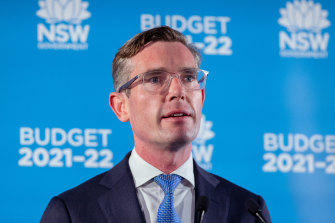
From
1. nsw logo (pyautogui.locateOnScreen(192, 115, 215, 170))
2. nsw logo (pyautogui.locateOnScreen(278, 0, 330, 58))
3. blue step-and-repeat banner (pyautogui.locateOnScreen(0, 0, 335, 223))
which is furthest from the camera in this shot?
nsw logo (pyautogui.locateOnScreen(278, 0, 330, 58))

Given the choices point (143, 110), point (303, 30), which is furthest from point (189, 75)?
point (303, 30)

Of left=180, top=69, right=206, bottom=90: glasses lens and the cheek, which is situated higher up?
left=180, top=69, right=206, bottom=90: glasses lens

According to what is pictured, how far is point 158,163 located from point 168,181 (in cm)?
8

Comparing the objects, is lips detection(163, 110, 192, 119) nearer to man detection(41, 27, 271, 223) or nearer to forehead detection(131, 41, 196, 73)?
man detection(41, 27, 271, 223)

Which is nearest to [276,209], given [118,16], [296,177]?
[296,177]

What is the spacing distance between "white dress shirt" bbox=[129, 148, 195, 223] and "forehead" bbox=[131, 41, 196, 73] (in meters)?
0.36

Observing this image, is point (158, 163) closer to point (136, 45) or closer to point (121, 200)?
point (121, 200)

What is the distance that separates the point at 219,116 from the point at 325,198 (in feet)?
2.94

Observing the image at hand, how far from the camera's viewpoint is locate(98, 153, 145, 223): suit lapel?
174 centimetres

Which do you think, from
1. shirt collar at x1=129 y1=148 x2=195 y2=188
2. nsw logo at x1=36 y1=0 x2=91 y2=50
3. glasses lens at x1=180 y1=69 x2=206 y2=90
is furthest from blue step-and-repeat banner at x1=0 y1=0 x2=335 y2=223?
glasses lens at x1=180 y1=69 x2=206 y2=90

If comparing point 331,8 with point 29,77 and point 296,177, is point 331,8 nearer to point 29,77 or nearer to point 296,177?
point 296,177

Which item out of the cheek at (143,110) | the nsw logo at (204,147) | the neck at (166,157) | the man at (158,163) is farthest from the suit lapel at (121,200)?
the nsw logo at (204,147)

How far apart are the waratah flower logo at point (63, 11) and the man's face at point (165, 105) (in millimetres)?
1462

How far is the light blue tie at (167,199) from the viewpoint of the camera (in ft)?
5.70
